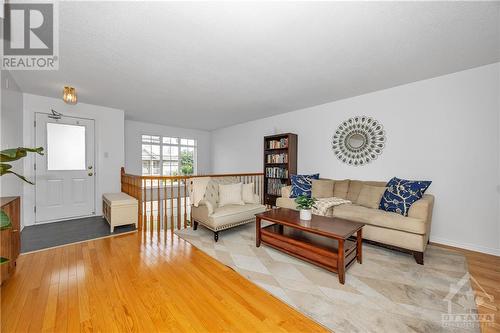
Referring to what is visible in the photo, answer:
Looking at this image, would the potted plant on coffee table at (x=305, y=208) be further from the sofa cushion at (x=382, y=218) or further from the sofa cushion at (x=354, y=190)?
the sofa cushion at (x=354, y=190)

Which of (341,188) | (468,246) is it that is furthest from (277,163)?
(468,246)

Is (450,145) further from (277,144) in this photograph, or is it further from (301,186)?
(277,144)

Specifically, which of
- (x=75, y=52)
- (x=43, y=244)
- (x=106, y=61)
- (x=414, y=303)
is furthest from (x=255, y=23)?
(x=43, y=244)

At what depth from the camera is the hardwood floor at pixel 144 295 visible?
55.9 inches

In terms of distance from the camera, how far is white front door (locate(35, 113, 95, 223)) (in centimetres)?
376

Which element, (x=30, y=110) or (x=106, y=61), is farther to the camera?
(x=30, y=110)

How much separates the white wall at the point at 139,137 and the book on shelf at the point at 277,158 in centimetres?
332

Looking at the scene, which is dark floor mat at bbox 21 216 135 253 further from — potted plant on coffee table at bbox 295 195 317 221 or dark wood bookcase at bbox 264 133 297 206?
dark wood bookcase at bbox 264 133 297 206

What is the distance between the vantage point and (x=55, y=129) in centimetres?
390

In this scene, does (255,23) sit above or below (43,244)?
above

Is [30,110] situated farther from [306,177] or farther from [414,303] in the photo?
[414,303]

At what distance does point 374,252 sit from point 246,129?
448 centimetres

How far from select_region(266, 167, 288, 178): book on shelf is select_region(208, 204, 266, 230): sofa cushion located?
4.68 ft

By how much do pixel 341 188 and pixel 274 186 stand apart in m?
1.75
